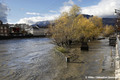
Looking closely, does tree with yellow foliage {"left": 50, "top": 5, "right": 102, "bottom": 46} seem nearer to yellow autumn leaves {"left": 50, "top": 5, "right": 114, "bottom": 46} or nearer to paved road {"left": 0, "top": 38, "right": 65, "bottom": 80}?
yellow autumn leaves {"left": 50, "top": 5, "right": 114, "bottom": 46}

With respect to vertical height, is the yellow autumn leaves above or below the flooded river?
above

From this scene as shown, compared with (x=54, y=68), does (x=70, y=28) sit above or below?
above

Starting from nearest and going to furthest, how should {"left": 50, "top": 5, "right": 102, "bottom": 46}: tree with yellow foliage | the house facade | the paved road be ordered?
Result: the paved road
{"left": 50, "top": 5, "right": 102, "bottom": 46}: tree with yellow foliage
the house facade

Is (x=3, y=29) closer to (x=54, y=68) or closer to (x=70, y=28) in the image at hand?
(x=70, y=28)

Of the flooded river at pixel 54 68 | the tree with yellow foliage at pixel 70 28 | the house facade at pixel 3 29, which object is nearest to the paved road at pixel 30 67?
the flooded river at pixel 54 68

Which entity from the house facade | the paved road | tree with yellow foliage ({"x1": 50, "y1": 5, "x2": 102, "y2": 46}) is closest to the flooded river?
the paved road

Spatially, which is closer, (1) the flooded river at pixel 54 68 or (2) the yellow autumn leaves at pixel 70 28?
(1) the flooded river at pixel 54 68

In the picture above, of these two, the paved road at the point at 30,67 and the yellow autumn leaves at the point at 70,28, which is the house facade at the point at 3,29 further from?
the paved road at the point at 30,67

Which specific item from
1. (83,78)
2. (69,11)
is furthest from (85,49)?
(83,78)

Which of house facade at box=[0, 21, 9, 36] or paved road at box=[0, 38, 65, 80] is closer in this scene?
paved road at box=[0, 38, 65, 80]

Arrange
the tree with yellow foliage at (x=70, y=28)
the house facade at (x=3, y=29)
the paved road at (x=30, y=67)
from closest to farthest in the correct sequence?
the paved road at (x=30, y=67)
the tree with yellow foliage at (x=70, y=28)
the house facade at (x=3, y=29)

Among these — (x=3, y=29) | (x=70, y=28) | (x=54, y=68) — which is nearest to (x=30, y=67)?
(x=54, y=68)

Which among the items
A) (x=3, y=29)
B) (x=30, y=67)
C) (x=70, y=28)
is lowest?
(x=30, y=67)

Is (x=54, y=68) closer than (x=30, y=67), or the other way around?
(x=54, y=68)
